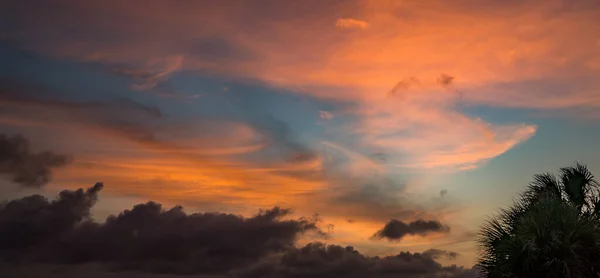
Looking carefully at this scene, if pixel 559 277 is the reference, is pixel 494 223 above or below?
above

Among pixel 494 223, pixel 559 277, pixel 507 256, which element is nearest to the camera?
pixel 559 277

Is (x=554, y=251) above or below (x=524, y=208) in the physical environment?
below

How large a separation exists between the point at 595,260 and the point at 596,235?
1136 millimetres

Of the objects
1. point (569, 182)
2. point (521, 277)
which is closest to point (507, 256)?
point (521, 277)

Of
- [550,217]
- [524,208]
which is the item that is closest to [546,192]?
[524,208]

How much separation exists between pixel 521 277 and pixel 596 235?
3845 mm

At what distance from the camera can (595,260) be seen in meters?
32.3

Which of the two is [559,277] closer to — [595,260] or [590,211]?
[595,260]

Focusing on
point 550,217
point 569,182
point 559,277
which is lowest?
point 559,277

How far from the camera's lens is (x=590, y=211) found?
117 ft

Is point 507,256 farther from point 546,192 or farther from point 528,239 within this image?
point 546,192

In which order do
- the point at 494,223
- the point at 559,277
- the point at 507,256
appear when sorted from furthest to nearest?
the point at 494,223, the point at 507,256, the point at 559,277

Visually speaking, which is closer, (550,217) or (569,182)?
(550,217)

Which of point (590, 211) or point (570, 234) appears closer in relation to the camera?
point (570, 234)
